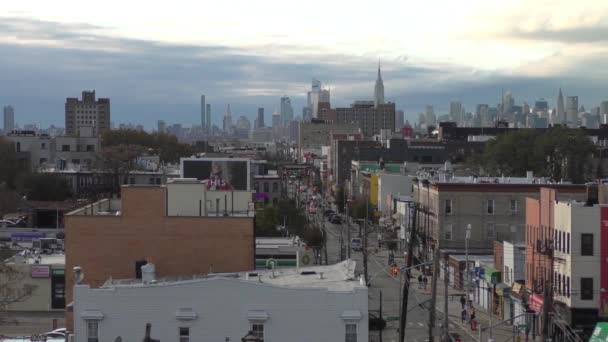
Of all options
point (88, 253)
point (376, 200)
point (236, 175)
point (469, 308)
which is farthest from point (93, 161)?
point (88, 253)

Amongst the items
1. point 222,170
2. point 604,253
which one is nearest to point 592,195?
point 604,253

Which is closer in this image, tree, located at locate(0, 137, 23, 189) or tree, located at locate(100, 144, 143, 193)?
tree, located at locate(100, 144, 143, 193)

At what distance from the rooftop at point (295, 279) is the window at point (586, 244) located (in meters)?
12.0

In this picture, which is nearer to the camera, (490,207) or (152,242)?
(152,242)

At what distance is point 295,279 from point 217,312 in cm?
546

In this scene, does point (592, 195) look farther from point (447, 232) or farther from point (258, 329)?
point (447, 232)

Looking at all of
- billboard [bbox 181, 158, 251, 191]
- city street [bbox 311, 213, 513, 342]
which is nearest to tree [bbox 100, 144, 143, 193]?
billboard [bbox 181, 158, 251, 191]

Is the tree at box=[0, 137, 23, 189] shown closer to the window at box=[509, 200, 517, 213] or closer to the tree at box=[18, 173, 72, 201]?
the tree at box=[18, 173, 72, 201]

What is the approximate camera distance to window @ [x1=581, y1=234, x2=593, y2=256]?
4744 centimetres

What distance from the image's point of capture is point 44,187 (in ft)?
369

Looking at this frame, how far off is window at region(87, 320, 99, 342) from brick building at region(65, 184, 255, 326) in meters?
5.82

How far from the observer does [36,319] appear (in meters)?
54.6

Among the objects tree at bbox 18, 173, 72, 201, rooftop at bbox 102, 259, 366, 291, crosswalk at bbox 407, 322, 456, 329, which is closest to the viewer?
rooftop at bbox 102, 259, 366, 291

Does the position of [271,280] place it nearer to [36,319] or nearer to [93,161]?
[36,319]
